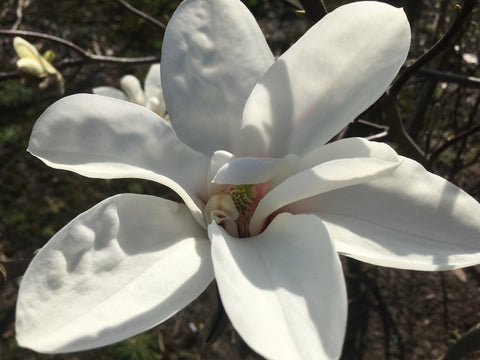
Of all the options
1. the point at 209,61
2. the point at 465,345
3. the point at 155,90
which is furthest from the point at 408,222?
the point at 155,90

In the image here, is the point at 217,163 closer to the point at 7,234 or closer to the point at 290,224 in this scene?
the point at 290,224

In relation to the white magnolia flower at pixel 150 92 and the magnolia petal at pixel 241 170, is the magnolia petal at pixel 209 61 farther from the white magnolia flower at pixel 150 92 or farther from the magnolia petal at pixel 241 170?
the white magnolia flower at pixel 150 92

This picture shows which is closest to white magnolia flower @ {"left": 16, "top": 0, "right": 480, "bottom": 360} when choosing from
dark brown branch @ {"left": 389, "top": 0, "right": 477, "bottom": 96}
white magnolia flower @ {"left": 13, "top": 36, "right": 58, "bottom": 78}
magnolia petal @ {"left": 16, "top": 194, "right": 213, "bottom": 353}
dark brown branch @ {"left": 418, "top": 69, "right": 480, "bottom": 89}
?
magnolia petal @ {"left": 16, "top": 194, "right": 213, "bottom": 353}

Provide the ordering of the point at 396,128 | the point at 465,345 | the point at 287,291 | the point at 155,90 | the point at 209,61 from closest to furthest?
the point at 287,291
the point at 209,61
the point at 396,128
the point at 465,345
the point at 155,90

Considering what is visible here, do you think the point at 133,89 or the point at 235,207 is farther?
the point at 133,89

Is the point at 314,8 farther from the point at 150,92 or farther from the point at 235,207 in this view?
the point at 150,92
